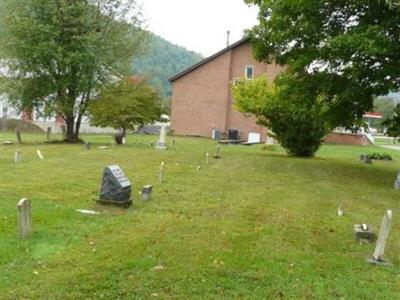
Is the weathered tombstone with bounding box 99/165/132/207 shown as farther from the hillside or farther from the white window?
the hillside

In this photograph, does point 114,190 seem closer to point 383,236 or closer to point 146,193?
point 146,193

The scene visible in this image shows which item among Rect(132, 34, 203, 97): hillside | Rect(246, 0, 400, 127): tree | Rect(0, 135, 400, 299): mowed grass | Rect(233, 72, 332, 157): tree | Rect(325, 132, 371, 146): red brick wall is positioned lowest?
Rect(0, 135, 400, 299): mowed grass

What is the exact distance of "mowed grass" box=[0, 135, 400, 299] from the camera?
596 centimetres

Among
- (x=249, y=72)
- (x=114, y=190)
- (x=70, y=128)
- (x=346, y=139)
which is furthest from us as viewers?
(x=346, y=139)

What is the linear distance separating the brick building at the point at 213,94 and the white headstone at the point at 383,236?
130ft

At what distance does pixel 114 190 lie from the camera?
32.6 feet

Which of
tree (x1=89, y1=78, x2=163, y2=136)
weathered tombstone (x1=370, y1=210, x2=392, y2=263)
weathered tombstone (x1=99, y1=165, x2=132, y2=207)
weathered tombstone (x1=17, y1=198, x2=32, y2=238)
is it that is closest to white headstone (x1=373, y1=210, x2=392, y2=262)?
weathered tombstone (x1=370, y1=210, x2=392, y2=263)

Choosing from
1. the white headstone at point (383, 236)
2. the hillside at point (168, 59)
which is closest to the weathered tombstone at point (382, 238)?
the white headstone at point (383, 236)

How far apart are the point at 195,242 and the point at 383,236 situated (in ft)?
8.50

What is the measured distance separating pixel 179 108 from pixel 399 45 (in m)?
36.9

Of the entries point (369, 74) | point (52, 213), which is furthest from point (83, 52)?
point (52, 213)

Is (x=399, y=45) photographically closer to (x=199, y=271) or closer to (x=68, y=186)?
(x=68, y=186)

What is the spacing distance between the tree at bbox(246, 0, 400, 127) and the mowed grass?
3.72 m

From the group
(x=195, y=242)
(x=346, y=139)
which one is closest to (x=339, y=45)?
(x=195, y=242)
